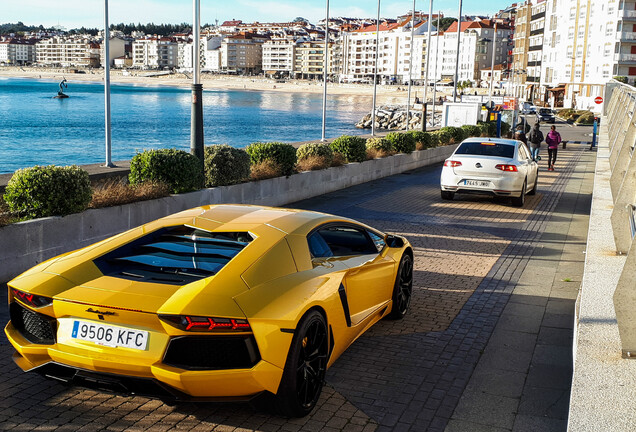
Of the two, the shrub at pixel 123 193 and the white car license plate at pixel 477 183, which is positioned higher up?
the shrub at pixel 123 193

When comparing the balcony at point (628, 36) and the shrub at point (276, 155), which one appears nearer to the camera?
the shrub at point (276, 155)

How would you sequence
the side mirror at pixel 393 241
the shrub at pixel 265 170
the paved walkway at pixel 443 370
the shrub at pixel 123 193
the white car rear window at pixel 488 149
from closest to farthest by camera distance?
the paved walkway at pixel 443 370
the side mirror at pixel 393 241
the shrub at pixel 123 193
the shrub at pixel 265 170
the white car rear window at pixel 488 149

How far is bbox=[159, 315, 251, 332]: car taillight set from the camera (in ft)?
15.2

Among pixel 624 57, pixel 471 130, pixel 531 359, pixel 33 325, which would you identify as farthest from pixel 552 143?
pixel 624 57

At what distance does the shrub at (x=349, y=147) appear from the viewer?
20.5 m

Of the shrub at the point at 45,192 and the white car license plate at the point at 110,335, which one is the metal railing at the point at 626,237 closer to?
the white car license plate at the point at 110,335

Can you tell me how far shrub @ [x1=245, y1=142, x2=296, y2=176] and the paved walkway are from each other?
14.7 feet

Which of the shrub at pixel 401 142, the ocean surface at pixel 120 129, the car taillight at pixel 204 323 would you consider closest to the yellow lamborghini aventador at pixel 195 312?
the car taillight at pixel 204 323

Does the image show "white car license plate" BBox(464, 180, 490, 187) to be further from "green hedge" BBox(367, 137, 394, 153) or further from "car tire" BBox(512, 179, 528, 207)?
"green hedge" BBox(367, 137, 394, 153)

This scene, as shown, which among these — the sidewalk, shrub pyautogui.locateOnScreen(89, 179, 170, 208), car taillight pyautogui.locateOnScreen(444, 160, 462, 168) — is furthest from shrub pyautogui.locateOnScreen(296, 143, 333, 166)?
the sidewalk

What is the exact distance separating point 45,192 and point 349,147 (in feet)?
39.2

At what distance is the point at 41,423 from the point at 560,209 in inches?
576

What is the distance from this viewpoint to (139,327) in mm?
4703

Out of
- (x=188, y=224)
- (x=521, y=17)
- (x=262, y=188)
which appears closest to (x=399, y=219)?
(x=262, y=188)
